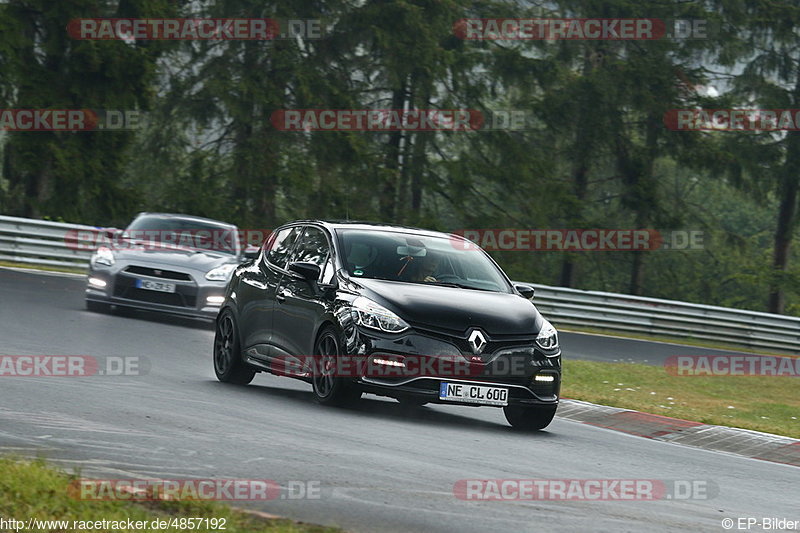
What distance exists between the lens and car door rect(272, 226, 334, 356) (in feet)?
37.1

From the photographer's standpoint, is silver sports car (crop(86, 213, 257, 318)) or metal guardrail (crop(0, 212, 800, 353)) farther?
metal guardrail (crop(0, 212, 800, 353))

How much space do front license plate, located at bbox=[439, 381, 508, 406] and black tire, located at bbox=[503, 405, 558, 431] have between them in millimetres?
543

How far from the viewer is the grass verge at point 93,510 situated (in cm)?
575

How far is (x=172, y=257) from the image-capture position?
1850 cm

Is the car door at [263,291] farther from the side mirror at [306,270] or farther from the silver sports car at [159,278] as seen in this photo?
the silver sports car at [159,278]

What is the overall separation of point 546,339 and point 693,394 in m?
7.78

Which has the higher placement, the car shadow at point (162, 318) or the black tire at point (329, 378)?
the black tire at point (329, 378)

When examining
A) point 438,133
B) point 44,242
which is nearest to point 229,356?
point 44,242

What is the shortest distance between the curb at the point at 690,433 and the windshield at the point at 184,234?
24.3 feet

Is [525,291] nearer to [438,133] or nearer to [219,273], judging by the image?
[219,273]

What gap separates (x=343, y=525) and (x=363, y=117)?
34.7 m

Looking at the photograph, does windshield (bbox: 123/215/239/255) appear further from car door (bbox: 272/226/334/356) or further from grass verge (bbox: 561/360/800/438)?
car door (bbox: 272/226/334/356)

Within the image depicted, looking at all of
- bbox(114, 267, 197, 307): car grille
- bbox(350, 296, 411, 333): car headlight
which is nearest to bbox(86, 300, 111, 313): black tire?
bbox(114, 267, 197, 307): car grille

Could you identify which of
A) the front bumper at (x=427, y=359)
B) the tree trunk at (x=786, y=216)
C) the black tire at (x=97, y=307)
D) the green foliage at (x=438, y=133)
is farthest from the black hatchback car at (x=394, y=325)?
the tree trunk at (x=786, y=216)
